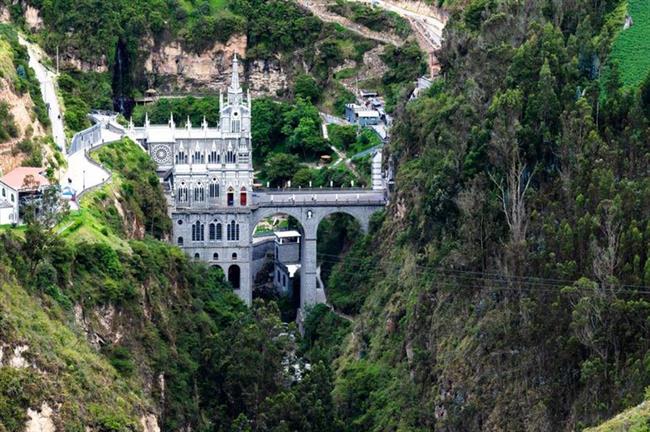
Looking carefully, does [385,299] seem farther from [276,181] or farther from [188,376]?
[276,181]

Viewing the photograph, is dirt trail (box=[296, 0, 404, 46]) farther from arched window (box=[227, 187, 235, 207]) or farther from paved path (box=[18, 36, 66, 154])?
arched window (box=[227, 187, 235, 207])

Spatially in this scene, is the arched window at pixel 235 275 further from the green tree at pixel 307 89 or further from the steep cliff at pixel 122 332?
the green tree at pixel 307 89

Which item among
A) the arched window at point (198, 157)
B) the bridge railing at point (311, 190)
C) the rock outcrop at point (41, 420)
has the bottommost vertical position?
the rock outcrop at point (41, 420)

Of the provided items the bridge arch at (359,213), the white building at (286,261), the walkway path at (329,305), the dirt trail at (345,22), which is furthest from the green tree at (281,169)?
the dirt trail at (345,22)

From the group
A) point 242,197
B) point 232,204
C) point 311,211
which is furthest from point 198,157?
point 311,211

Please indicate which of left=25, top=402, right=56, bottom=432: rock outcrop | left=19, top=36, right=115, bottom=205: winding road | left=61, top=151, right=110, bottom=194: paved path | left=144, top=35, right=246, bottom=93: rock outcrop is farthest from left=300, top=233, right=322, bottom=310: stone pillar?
left=25, top=402, right=56, bottom=432: rock outcrop

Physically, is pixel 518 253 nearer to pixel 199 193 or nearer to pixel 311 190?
pixel 311 190
